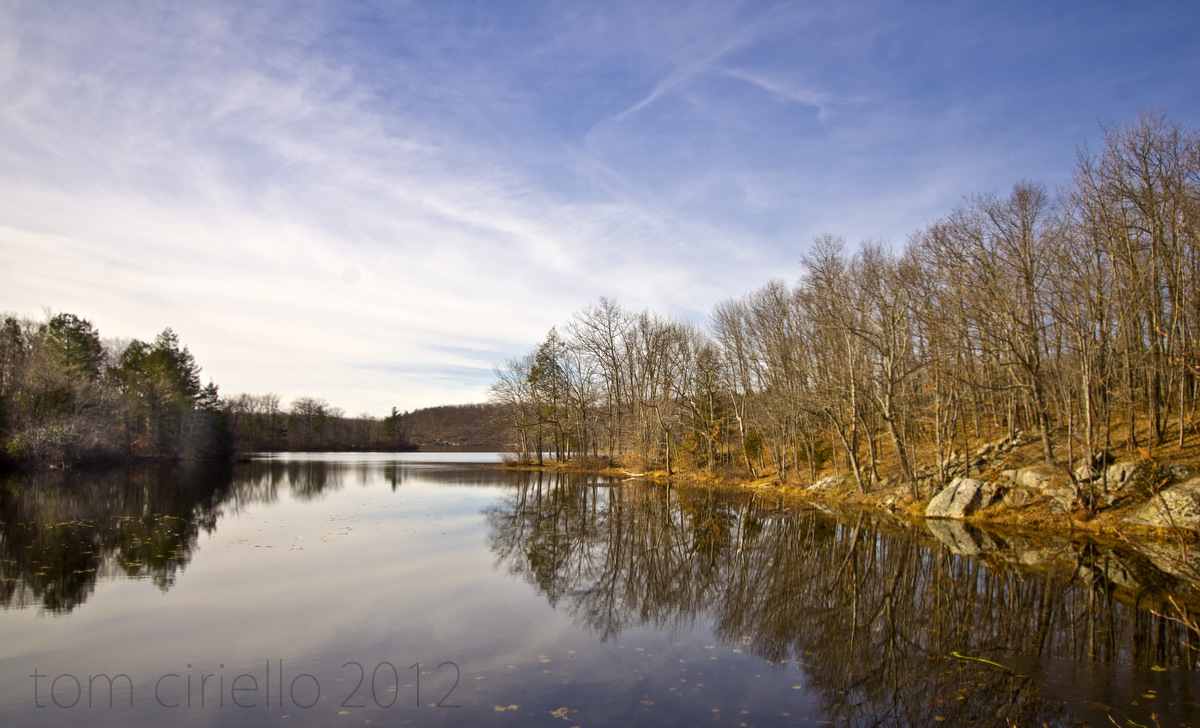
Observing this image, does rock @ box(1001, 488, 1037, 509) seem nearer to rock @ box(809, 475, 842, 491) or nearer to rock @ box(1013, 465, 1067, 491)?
rock @ box(1013, 465, 1067, 491)

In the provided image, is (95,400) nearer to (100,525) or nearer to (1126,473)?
(100,525)

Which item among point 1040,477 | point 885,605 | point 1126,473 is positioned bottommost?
point 885,605

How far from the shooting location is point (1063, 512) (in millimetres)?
23750

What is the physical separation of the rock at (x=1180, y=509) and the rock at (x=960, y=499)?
5403 millimetres

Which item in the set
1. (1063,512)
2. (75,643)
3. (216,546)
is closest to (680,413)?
(1063,512)

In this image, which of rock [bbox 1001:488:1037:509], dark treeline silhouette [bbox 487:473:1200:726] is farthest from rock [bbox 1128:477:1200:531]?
rock [bbox 1001:488:1037:509]

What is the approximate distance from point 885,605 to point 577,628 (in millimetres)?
6289

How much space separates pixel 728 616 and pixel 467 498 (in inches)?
1007

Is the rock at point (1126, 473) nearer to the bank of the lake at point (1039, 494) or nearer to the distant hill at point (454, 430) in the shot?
the bank of the lake at point (1039, 494)

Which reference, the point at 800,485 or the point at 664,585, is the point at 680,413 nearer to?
the point at 800,485

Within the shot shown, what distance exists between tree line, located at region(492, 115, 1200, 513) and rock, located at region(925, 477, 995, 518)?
1.96m

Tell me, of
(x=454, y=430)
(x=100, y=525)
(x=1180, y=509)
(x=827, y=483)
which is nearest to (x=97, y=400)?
(x=100, y=525)

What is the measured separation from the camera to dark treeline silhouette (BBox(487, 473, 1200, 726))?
9.30m

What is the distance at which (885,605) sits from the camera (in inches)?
547
